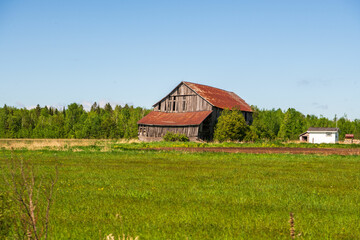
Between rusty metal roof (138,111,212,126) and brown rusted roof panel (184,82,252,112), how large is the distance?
3.62 meters

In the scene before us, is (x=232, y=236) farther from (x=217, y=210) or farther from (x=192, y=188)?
(x=192, y=188)

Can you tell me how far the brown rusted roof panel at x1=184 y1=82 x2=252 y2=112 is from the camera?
208 ft


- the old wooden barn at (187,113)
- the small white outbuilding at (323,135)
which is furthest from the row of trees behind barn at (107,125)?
the old wooden barn at (187,113)

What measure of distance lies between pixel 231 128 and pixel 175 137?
28.4 ft

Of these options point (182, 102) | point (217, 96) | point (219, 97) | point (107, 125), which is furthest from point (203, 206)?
point (107, 125)

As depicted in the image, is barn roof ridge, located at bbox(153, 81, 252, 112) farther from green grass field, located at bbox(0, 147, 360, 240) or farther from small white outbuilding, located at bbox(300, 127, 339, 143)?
green grass field, located at bbox(0, 147, 360, 240)

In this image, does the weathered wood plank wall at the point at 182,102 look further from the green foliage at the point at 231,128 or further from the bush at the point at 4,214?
the bush at the point at 4,214

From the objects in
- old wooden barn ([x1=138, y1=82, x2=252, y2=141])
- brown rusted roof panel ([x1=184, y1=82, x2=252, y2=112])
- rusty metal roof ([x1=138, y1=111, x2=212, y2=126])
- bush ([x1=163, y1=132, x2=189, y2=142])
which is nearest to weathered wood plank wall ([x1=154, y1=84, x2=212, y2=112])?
old wooden barn ([x1=138, y1=82, x2=252, y2=141])

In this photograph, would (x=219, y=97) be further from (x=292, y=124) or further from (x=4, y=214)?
(x=4, y=214)

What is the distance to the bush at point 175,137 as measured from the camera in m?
56.8

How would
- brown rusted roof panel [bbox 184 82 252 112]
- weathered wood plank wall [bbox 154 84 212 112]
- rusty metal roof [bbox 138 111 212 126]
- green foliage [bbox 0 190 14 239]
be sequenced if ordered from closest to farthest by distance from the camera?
green foliage [bbox 0 190 14 239], rusty metal roof [bbox 138 111 212 126], weathered wood plank wall [bbox 154 84 212 112], brown rusted roof panel [bbox 184 82 252 112]

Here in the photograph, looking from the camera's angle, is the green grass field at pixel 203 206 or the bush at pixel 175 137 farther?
the bush at pixel 175 137

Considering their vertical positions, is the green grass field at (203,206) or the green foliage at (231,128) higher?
the green foliage at (231,128)

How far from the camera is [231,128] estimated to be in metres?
55.6
